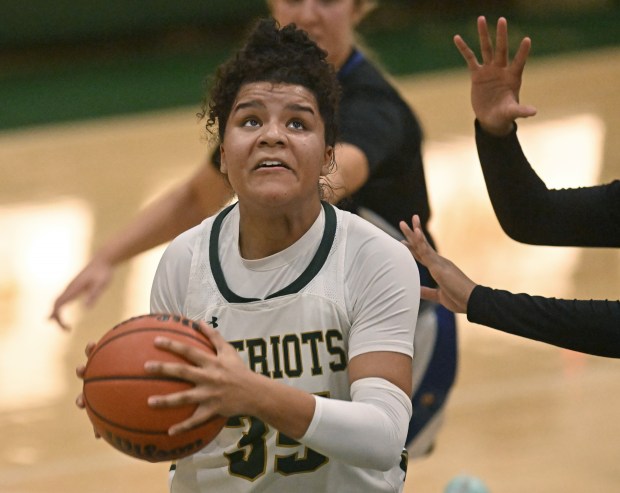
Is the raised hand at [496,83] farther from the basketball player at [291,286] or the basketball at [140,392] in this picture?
the basketball at [140,392]

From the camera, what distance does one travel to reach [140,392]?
8.35 feet

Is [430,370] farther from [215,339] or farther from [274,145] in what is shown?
[215,339]

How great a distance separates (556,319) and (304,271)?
2.08 ft

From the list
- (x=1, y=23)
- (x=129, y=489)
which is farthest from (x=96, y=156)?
(x=129, y=489)

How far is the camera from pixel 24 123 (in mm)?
10008

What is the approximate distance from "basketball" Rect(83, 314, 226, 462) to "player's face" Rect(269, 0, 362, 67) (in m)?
1.63

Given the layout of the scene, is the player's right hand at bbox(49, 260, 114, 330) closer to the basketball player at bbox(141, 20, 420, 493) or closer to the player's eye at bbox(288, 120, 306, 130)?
the basketball player at bbox(141, 20, 420, 493)

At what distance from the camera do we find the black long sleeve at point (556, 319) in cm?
300

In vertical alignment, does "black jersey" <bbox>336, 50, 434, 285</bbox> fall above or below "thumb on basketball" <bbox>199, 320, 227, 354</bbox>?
above

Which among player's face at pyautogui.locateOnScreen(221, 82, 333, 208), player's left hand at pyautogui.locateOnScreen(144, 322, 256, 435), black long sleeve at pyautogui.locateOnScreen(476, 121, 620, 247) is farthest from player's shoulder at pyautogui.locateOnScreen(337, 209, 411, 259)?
player's left hand at pyautogui.locateOnScreen(144, 322, 256, 435)

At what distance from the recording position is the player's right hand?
12.2ft

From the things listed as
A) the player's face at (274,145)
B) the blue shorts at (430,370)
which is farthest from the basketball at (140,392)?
the blue shorts at (430,370)

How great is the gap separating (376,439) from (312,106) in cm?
80

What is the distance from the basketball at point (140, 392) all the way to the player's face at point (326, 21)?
1633mm
